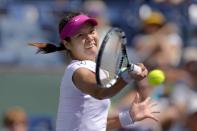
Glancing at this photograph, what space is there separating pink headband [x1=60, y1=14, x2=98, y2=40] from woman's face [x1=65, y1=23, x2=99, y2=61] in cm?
3

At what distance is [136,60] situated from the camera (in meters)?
8.42

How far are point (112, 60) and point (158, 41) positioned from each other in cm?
469

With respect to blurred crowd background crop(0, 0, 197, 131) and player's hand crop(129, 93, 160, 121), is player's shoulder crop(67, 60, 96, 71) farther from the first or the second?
blurred crowd background crop(0, 0, 197, 131)

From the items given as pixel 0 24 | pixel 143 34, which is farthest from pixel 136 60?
pixel 0 24

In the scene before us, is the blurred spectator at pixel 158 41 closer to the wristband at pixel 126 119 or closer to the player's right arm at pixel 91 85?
the wristband at pixel 126 119

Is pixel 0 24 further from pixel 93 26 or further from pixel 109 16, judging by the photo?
pixel 93 26

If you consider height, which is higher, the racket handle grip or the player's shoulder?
the racket handle grip

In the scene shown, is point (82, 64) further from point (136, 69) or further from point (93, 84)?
point (136, 69)

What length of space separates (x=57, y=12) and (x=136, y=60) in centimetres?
170

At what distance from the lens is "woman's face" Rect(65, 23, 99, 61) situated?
4102mm

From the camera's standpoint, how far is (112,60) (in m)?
3.96

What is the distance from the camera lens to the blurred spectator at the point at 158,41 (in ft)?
27.3

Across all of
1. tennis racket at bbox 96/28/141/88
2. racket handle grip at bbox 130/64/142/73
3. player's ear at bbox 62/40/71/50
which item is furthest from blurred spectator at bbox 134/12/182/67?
racket handle grip at bbox 130/64/142/73

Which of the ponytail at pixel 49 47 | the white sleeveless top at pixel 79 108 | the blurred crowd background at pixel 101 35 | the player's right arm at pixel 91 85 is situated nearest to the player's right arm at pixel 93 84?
the player's right arm at pixel 91 85
